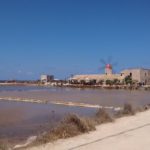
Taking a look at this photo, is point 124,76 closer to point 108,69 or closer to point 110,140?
point 108,69

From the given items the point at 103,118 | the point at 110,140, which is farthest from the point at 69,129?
the point at 103,118

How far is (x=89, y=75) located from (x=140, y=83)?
1236 inches

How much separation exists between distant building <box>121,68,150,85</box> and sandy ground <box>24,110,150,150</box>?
293 feet

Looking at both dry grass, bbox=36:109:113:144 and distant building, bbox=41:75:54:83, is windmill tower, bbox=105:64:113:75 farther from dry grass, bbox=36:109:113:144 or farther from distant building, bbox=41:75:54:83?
dry grass, bbox=36:109:113:144

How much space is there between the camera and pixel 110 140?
8531mm

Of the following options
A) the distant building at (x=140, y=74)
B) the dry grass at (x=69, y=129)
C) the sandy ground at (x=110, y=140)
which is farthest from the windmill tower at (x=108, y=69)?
the dry grass at (x=69, y=129)

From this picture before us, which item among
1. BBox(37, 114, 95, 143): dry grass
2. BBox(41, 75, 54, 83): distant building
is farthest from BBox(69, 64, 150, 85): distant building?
BBox(37, 114, 95, 143): dry grass

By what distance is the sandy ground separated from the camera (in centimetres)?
777

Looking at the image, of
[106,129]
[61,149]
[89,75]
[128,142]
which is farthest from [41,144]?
[89,75]

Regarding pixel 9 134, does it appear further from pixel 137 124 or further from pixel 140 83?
pixel 140 83

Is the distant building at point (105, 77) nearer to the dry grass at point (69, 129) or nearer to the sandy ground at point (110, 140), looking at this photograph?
the sandy ground at point (110, 140)

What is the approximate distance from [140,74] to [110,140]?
92203 millimetres

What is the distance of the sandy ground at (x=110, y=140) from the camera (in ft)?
25.5

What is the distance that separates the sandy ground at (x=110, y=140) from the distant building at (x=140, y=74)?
89394mm
